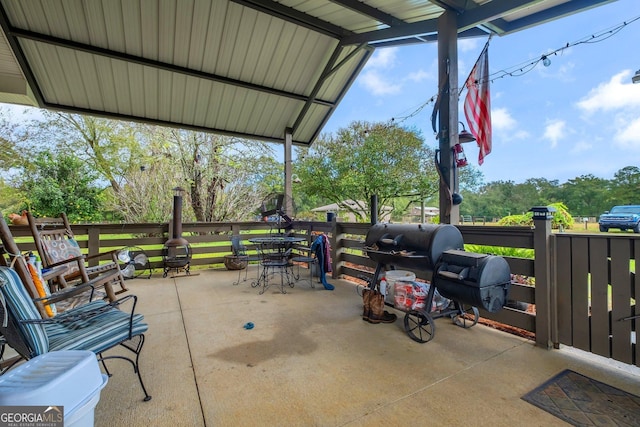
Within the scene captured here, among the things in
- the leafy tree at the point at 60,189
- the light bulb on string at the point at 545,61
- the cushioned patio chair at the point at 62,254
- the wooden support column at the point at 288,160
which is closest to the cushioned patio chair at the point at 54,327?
the cushioned patio chair at the point at 62,254

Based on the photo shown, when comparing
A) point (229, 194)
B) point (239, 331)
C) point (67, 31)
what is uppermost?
point (67, 31)

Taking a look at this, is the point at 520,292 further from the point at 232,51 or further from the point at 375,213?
the point at 232,51

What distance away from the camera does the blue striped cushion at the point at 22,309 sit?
4.61ft

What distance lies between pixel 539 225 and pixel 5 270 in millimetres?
3507

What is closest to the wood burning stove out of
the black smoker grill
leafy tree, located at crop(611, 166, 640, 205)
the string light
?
the black smoker grill

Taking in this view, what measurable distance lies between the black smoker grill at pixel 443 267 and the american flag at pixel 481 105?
5.19 ft

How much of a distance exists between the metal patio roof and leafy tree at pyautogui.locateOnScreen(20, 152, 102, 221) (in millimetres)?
5455

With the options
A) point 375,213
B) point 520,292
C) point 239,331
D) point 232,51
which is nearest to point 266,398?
point 239,331

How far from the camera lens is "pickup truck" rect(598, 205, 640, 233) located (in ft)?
33.8

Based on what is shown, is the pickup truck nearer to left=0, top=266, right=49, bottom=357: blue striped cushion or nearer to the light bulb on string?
the light bulb on string

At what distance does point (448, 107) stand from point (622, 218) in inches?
453

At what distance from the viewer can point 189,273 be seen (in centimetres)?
565

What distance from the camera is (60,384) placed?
105cm

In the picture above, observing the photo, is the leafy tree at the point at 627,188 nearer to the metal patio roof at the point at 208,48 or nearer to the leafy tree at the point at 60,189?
the metal patio roof at the point at 208,48
